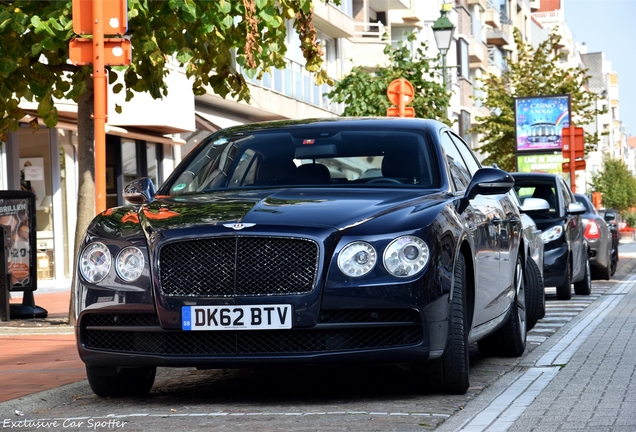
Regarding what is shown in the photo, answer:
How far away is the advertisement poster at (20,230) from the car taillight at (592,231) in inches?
389

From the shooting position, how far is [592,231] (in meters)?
21.3

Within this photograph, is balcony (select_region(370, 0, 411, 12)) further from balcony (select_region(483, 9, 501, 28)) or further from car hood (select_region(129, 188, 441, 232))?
car hood (select_region(129, 188, 441, 232))

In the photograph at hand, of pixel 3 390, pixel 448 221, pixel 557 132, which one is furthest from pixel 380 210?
pixel 557 132

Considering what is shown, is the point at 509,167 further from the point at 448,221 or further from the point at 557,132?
the point at 448,221

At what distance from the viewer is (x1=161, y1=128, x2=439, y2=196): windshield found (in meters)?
7.75

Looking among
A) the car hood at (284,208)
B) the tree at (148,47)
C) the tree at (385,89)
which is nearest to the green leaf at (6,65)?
the tree at (148,47)

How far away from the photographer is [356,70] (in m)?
25.7

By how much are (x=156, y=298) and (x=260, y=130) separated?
2098 mm

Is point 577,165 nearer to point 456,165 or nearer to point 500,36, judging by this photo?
point 456,165

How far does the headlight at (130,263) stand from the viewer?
6629mm

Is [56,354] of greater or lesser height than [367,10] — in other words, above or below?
below

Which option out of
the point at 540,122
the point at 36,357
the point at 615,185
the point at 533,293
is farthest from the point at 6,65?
the point at 615,185
